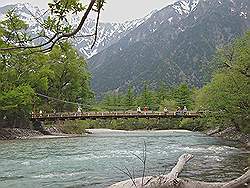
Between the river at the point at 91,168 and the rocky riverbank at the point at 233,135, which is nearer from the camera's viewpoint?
the river at the point at 91,168

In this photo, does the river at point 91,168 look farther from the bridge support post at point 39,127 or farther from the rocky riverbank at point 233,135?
the bridge support post at point 39,127

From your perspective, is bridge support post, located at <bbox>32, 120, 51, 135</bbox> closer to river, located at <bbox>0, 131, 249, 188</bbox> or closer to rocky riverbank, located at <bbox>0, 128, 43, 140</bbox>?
rocky riverbank, located at <bbox>0, 128, 43, 140</bbox>

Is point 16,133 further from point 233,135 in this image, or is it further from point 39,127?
point 233,135

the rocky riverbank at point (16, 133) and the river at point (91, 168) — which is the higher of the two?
the rocky riverbank at point (16, 133)

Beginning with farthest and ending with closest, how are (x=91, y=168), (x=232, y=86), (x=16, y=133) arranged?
A: (x=16, y=133) → (x=232, y=86) → (x=91, y=168)

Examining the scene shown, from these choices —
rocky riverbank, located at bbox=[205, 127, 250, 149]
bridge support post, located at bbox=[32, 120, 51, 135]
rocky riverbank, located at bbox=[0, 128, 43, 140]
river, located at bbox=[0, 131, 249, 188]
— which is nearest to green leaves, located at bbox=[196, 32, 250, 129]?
rocky riverbank, located at bbox=[205, 127, 250, 149]

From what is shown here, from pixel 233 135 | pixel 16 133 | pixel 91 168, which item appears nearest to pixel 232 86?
pixel 233 135

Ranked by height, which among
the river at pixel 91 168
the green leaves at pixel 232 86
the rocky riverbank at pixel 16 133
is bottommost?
the river at pixel 91 168

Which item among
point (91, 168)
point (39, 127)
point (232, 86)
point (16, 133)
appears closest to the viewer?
point (91, 168)

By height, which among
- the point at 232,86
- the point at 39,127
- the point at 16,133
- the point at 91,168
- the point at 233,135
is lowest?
the point at 91,168

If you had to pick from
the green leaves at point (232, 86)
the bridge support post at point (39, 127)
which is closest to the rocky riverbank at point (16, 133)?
the bridge support post at point (39, 127)

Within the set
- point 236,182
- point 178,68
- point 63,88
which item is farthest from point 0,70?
point 178,68

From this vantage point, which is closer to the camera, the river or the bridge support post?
the river

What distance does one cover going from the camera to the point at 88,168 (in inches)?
600
